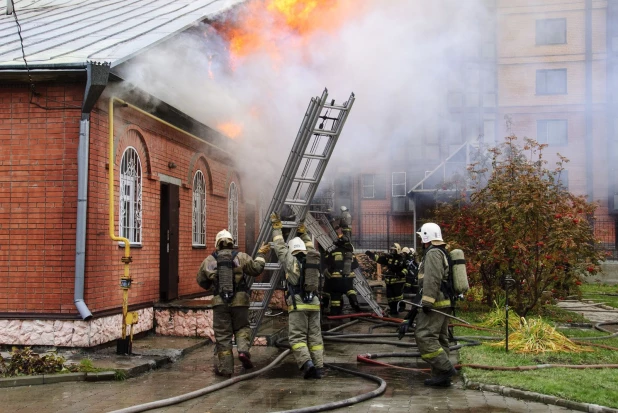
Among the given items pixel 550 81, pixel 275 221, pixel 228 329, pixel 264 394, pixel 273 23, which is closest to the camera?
pixel 264 394

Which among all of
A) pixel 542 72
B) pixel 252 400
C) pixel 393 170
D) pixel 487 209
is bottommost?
pixel 252 400

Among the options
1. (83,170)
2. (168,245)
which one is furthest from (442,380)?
(168,245)

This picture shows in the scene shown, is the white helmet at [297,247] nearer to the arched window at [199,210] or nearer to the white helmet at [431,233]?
the white helmet at [431,233]

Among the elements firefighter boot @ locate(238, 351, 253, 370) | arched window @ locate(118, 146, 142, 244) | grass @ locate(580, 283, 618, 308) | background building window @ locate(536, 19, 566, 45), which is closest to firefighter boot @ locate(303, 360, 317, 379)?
firefighter boot @ locate(238, 351, 253, 370)

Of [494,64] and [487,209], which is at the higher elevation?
[494,64]

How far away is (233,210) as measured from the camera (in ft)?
55.3

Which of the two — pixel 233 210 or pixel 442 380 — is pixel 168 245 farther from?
pixel 442 380

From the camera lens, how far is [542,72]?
34.4 m

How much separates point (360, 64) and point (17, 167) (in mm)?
8084

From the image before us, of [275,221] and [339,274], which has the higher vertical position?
[275,221]

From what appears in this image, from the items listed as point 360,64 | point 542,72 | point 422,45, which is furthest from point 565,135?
point 360,64

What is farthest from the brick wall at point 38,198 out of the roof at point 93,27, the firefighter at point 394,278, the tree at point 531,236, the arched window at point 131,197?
the firefighter at point 394,278

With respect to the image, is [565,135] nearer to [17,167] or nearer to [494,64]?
[494,64]

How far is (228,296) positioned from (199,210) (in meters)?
5.94
